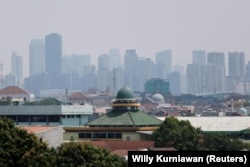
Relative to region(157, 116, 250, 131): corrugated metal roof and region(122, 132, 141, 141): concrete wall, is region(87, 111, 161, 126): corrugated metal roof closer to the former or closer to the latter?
region(122, 132, 141, 141): concrete wall

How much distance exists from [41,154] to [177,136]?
36.5 meters

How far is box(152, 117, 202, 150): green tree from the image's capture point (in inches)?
3371

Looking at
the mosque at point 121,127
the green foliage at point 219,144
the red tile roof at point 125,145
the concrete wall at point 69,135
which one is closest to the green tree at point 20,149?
the red tile roof at point 125,145

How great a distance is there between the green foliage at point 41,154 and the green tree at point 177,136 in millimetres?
31264

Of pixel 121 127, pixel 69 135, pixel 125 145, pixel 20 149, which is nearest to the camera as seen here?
pixel 20 149

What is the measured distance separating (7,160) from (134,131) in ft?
142

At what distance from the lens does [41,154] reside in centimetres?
5112

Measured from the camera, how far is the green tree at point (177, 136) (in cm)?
8562

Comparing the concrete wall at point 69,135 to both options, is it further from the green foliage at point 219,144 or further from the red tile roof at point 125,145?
the green foliage at point 219,144

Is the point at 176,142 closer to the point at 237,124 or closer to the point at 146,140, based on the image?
the point at 146,140

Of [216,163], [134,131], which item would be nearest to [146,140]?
[134,131]

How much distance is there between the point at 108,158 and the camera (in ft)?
173

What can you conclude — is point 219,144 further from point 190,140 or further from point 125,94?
point 125,94

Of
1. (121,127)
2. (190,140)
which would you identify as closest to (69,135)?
(121,127)
